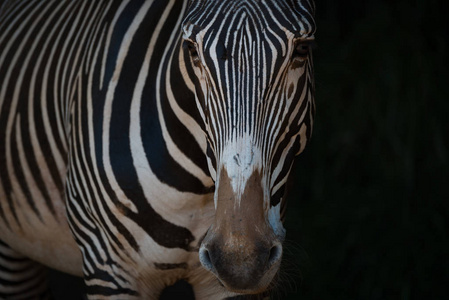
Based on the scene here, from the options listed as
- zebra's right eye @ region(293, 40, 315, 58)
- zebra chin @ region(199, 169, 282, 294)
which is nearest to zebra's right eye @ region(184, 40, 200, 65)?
zebra's right eye @ region(293, 40, 315, 58)

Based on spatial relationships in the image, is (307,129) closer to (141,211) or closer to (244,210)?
(244,210)

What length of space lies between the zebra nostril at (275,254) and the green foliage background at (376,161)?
3362 millimetres

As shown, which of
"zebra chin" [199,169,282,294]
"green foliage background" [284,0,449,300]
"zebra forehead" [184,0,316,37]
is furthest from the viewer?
"green foliage background" [284,0,449,300]

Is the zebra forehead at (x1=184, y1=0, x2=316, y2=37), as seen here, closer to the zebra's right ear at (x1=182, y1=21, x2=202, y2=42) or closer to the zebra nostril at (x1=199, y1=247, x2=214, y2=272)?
the zebra's right ear at (x1=182, y1=21, x2=202, y2=42)

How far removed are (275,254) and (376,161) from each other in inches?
159

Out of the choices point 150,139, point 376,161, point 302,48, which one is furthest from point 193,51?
point 376,161

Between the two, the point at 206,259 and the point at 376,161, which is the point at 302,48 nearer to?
the point at 206,259

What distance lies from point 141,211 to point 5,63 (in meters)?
1.43

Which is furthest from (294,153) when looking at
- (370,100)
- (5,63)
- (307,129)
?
(370,100)

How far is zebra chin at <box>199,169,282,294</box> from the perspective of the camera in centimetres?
261

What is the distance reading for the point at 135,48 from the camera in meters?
3.50

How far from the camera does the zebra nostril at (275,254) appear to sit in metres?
2.66

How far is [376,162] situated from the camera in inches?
257

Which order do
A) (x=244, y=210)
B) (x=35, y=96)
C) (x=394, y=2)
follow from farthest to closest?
(x=394, y=2)
(x=35, y=96)
(x=244, y=210)
